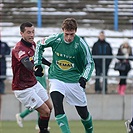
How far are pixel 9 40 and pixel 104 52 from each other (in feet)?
19.6

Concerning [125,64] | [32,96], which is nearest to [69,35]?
[32,96]

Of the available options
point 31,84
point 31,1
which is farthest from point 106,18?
point 31,84

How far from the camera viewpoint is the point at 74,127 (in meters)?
16.7

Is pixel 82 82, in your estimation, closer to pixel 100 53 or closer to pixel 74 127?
pixel 74 127

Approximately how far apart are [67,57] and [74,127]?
4765 mm

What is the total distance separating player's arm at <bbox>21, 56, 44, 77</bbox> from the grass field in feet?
11.3

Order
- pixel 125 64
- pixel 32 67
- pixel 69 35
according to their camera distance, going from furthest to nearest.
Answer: pixel 125 64, pixel 32 67, pixel 69 35

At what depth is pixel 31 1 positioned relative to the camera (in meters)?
27.8

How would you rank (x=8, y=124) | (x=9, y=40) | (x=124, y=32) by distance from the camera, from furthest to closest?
(x=124, y=32) < (x=9, y=40) < (x=8, y=124)

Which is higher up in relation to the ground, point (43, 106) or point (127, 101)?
point (43, 106)

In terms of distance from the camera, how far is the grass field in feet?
51.0

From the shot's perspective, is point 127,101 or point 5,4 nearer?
point 127,101

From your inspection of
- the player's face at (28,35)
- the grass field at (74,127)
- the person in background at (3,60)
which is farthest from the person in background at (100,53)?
the player's face at (28,35)

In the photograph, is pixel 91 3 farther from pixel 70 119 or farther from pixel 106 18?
pixel 70 119
